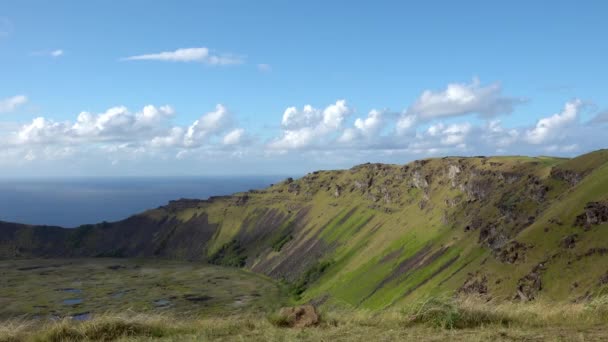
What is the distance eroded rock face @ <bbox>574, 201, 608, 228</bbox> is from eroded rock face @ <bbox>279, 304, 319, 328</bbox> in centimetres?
10647

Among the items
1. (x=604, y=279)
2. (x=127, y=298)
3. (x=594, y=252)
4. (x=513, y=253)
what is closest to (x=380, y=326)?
(x=604, y=279)

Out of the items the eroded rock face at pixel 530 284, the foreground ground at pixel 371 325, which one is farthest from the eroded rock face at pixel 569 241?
the foreground ground at pixel 371 325

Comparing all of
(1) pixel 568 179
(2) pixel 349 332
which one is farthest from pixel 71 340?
(1) pixel 568 179

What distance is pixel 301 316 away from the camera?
15750 mm

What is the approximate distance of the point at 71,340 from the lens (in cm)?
1350

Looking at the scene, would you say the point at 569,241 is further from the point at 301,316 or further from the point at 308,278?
the point at 308,278

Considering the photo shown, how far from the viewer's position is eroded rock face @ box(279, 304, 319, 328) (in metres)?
15.2

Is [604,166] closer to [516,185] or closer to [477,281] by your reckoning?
[516,185]

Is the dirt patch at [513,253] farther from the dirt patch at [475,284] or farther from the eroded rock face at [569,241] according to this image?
the eroded rock face at [569,241]

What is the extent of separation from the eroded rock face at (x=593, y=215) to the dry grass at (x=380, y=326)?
10144 centimetres

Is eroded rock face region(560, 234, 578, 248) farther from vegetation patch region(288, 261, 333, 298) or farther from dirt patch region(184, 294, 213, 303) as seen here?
dirt patch region(184, 294, 213, 303)

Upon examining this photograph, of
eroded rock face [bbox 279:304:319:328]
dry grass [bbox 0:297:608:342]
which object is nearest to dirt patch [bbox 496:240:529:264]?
dry grass [bbox 0:297:608:342]

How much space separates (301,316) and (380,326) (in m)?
2.85

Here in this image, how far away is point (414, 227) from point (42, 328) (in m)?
174
